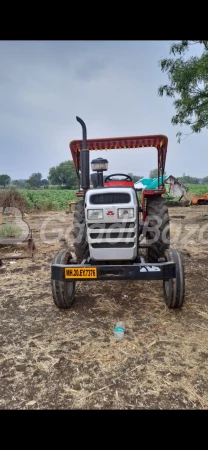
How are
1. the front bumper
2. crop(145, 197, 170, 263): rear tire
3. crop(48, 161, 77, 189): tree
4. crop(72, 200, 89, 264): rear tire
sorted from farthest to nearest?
crop(48, 161, 77, 189): tree → crop(145, 197, 170, 263): rear tire → crop(72, 200, 89, 264): rear tire → the front bumper

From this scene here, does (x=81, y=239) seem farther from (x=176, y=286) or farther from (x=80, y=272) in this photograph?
(x=176, y=286)

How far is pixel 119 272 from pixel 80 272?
0.39 metres

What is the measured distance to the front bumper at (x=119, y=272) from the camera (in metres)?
2.69

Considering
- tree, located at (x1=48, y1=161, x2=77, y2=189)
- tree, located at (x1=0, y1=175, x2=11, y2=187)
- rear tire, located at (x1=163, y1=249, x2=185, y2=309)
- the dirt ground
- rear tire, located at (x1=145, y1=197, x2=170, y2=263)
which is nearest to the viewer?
the dirt ground

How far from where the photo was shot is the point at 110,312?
3.05m

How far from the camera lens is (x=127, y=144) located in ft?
13.6

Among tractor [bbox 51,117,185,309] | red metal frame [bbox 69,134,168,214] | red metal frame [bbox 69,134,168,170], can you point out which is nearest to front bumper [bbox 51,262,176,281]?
tractor [bbox 51,117,185,309]

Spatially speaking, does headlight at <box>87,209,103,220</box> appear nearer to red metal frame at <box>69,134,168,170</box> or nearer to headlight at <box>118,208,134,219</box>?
headlight at <box>118,208,134,219</box>

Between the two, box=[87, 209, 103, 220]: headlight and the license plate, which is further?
box=[87, 209, 103, 220]: headlight

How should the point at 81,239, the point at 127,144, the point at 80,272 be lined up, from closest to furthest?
the point at 80,272, the point at 81,239, the point at 127,144

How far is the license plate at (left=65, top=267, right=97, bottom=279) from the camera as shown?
8.92 ft

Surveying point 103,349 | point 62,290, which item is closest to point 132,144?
point 62,290

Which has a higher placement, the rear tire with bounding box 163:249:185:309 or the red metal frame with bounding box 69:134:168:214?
the red metal frame with bounding box 69:134:168:214
